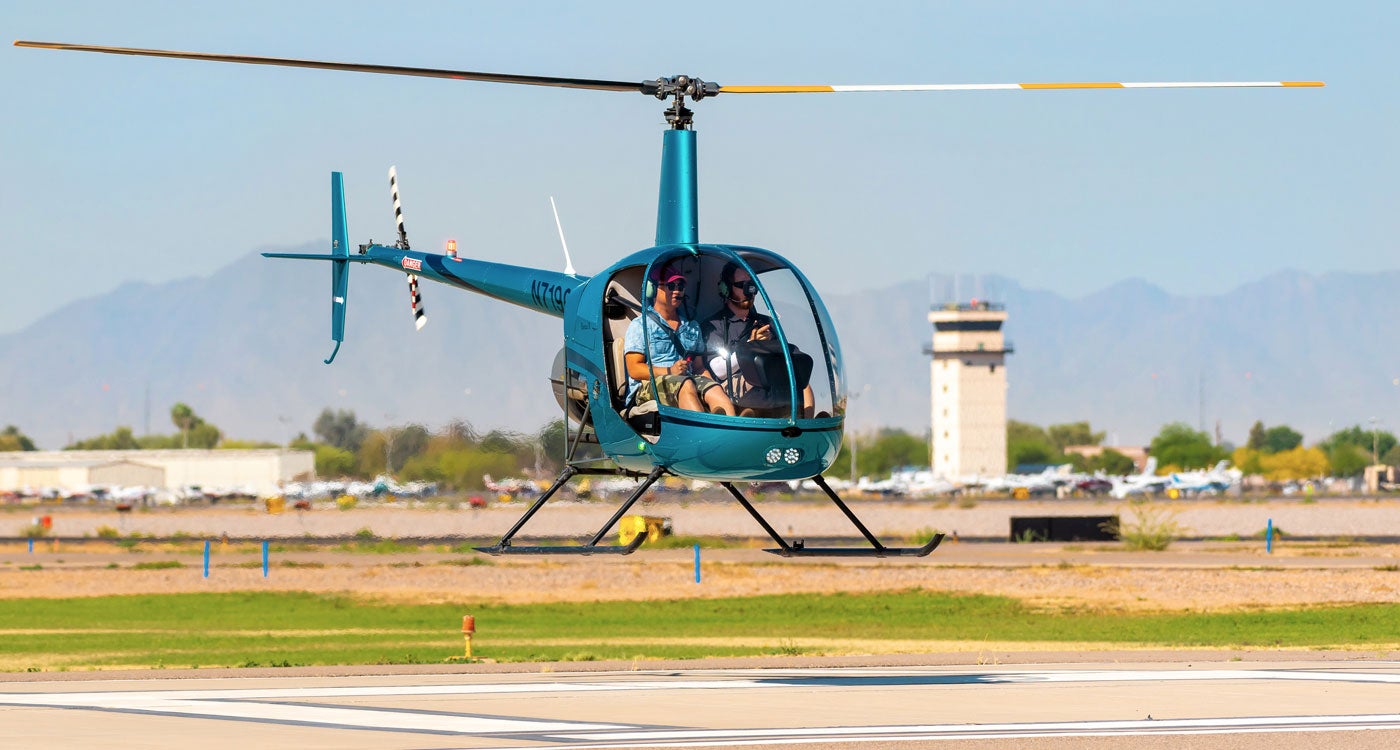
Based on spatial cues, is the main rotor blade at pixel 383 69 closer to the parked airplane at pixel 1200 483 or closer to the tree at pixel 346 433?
the tree at pixel 346 433

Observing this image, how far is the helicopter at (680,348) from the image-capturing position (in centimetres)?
1881

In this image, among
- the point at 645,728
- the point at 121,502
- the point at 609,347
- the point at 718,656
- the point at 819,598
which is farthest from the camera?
the point at 121,502

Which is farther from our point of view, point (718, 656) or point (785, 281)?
point (718, 656)

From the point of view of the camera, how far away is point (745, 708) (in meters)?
20.6

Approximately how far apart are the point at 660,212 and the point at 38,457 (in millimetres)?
184582

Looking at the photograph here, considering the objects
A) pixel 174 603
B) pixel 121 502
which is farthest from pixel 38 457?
pixel 174 603

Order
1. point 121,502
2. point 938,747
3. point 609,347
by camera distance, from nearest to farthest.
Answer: point 938,747 → point 609,347 → point 121,502

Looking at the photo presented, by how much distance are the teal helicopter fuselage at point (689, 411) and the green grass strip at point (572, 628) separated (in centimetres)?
1029

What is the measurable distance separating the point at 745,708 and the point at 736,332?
4632 millimetres

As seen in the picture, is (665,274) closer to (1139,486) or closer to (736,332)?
(736,332)

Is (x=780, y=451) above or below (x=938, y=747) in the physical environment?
above

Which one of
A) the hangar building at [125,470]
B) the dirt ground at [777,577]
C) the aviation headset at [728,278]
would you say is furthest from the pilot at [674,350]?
the hangar building at [125,470]

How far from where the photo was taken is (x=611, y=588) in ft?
168

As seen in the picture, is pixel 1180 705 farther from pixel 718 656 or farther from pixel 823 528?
pixel 823 528
